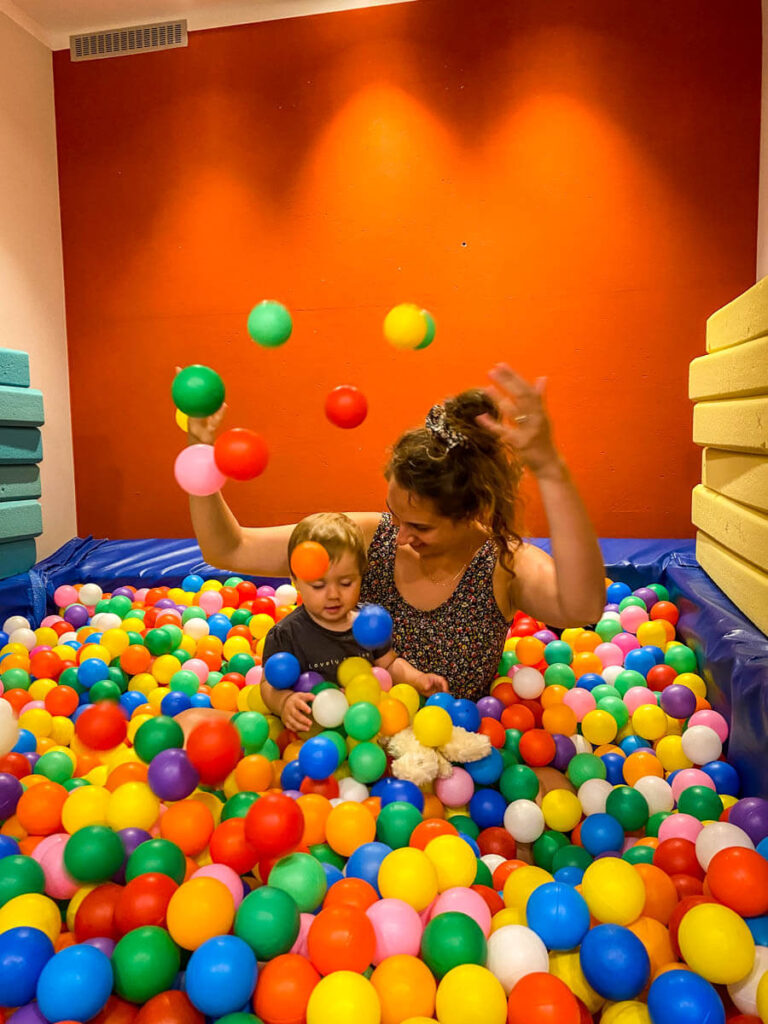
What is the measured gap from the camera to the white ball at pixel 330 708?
4.89 ft

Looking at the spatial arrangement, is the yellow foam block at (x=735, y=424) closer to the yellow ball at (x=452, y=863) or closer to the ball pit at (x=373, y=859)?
the ball pit at (x=373, y=859)

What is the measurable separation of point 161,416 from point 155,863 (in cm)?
299

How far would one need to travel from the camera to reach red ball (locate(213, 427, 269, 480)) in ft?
3.62

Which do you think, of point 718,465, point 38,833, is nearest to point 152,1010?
point 38,833

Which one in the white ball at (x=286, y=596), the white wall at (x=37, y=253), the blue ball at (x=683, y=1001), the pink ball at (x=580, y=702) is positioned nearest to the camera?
the blue ball at (x=683, y=1001)

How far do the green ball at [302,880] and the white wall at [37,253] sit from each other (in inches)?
116

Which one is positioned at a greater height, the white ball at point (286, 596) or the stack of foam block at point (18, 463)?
the stack of foam block at point (18, 463)

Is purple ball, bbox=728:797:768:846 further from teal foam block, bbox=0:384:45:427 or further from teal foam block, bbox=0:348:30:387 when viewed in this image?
teal foam block, bbox=0:348:30:387

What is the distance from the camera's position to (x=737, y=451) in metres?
2.02

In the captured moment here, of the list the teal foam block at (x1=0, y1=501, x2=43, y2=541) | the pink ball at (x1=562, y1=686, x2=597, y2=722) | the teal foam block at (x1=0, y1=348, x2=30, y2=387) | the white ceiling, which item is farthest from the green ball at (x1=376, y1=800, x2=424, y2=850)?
the white ceiling

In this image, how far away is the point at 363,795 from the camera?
1427 millimetres

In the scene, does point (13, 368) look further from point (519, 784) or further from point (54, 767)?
point (519, 784)

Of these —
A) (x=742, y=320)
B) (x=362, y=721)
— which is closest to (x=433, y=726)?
(x=362, y=721)

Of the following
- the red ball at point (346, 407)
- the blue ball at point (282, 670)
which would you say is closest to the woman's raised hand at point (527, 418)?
the red ball at point (346, 407)
